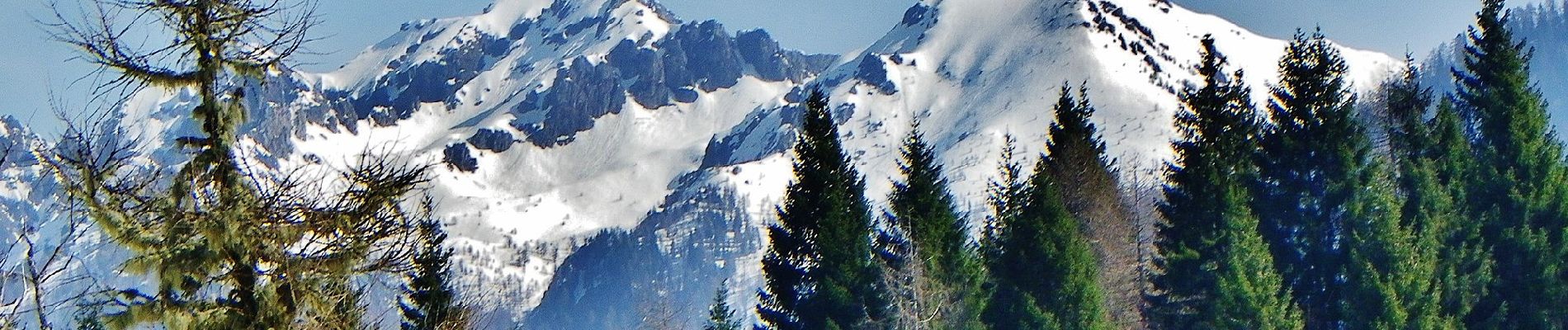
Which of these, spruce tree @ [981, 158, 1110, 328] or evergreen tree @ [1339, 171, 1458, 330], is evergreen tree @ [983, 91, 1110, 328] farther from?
evergreen tree @ [1339, 171, 1458, 330]

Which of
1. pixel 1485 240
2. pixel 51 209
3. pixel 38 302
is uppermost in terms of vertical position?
pixel 1485 240

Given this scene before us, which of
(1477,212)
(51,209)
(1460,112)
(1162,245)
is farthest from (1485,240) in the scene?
(51,209)

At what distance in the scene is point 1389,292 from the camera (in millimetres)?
24812

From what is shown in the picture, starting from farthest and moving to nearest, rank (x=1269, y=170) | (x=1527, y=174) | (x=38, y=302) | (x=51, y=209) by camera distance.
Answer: (x=1269, y=170)
(x=1527, y=174)
(x=51, y=209)
(x=38, y=302)

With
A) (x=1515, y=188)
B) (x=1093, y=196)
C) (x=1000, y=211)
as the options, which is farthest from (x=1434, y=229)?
(x=1000, y=211)

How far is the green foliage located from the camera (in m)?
27.2

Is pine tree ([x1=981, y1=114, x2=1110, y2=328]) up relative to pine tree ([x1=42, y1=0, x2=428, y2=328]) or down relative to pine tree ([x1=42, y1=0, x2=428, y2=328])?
up

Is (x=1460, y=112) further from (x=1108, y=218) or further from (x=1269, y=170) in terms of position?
(x=1108, y=218)

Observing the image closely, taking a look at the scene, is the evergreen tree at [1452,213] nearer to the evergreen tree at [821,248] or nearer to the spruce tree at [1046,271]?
the spruce tree at [1046,271]

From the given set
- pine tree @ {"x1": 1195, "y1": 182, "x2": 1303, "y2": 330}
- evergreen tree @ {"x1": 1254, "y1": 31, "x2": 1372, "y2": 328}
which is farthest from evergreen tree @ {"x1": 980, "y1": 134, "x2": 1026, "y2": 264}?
evergreen tree @ {"x1": 1254, "y1": 31, "x2": 1372, "y2": 328}

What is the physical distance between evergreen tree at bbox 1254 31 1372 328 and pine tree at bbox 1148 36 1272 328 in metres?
0.87

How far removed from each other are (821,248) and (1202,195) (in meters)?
9.19

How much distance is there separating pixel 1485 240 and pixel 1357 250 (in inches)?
182

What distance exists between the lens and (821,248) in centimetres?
2639
